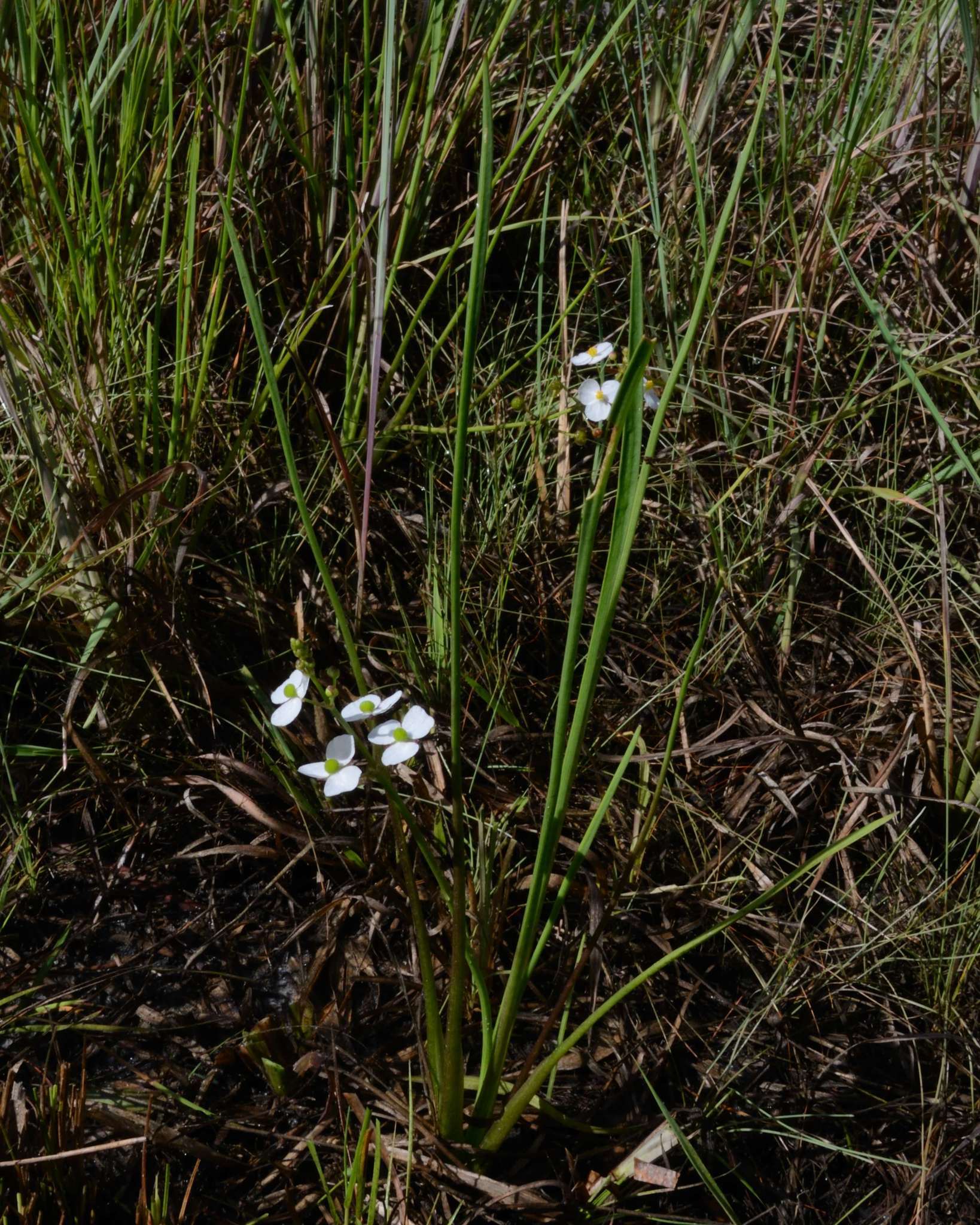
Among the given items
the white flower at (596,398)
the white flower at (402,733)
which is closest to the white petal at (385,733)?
the white flower at (402,733)

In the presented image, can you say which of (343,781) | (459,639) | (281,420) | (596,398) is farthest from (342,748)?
(596,398)

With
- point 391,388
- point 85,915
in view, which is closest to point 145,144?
point 391,388

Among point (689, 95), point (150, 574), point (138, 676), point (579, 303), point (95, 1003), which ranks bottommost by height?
point (95, 1003)

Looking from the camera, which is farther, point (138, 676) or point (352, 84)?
point (352, 84)

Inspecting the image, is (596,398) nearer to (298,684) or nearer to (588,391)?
(588,391)

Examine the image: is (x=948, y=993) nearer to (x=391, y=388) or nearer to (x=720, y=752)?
(x=720, y=752)

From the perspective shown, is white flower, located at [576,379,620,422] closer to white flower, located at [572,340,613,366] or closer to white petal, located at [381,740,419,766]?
white flower, located at [572,340,613,366]

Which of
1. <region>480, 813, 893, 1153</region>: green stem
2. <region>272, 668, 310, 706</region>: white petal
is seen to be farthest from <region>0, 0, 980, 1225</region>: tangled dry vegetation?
<region>272, 668, 310, 706</region>: white petal

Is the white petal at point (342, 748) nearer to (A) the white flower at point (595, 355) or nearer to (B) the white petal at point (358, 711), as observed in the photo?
(B) the white petal at point (358, 711)
